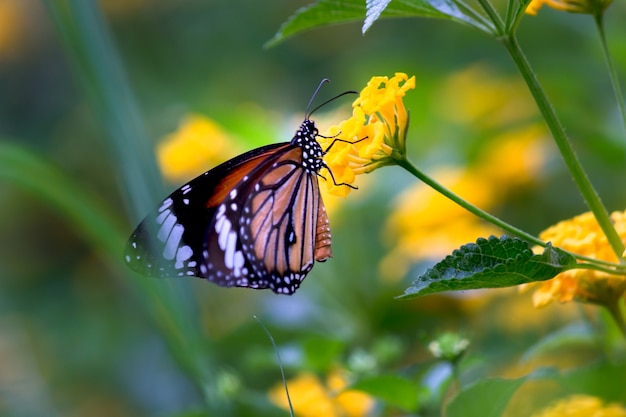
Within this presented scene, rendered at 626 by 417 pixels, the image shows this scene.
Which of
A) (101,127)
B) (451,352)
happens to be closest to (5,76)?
(101,127)

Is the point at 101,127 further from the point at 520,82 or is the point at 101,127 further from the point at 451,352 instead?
the point at 520,82

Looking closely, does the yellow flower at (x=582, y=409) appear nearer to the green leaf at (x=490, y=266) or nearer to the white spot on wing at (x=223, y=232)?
the green leaf at (x=490, y=266)

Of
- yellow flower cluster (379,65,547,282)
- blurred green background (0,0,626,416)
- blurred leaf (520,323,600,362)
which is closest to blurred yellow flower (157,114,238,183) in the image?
blurred green background (0,0,626,416)

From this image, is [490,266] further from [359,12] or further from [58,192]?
[58,192]

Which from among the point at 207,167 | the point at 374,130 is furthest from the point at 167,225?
the point at 207,167

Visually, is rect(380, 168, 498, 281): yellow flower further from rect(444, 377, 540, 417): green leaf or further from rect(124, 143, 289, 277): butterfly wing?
rect(444, 377, 540, 417): green leaf

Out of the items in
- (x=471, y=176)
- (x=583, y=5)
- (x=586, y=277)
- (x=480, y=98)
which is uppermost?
(x=480, y=98)

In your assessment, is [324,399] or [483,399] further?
[324,399]

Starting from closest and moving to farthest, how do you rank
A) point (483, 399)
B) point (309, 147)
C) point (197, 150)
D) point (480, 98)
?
point (483, 399) → point (309, 147) → point (197, 150) → point (480, 98)
